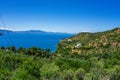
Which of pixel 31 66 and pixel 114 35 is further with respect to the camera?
pixel 114 35

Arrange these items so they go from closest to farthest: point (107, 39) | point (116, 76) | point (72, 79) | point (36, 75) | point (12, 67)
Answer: point (72, 79)
point (116, 76)
point (36, 75)
point (12, 67)
point (107, 39)

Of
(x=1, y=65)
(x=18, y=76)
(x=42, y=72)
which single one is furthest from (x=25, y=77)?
(x=1, y=65)

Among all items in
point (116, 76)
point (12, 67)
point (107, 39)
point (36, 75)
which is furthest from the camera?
point (107, 39)

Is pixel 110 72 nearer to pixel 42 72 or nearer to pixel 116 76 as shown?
pixel 116 76

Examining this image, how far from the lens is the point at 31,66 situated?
43.2 m

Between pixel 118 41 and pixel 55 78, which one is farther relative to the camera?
pixel 118 41

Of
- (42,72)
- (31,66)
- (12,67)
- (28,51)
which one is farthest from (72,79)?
(28,51)

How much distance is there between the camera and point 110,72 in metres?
37.8

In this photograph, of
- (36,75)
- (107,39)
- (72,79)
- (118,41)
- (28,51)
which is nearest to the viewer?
(72,79)

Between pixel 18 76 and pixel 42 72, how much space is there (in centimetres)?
507

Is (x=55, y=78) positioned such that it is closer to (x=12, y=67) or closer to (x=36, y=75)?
(x=36, y=75)

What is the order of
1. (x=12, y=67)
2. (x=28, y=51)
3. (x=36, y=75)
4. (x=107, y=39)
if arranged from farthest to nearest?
(x=107, y=39) → (x=28, y=51) → (x=12, y=67) → (x=36, y=75)

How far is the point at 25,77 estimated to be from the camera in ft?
116

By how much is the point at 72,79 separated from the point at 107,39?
85.5m
